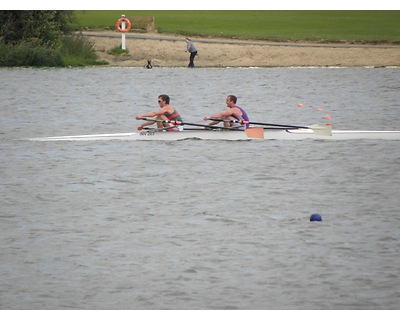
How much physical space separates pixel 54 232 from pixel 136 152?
338 inches

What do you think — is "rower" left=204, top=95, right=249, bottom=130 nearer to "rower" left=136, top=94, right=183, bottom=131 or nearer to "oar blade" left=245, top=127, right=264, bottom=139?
"oar blade" left=245, top=127, right=264, bottom=139

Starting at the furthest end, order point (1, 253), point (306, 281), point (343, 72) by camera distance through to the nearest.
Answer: point (343, 72) < point (1, 253) < point (306, 281)

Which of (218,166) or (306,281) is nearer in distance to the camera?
(306,281)

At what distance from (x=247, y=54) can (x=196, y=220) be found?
36.9m

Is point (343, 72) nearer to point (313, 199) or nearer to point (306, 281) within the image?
point (313, 199)

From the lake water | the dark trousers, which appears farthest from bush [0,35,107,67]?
the lake water

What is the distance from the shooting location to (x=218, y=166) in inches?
898

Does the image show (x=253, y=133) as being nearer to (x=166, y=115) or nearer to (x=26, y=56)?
(x=166, y=115)

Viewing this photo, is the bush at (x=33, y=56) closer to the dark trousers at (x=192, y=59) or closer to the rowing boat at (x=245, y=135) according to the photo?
the dark trousers at (x=192, y=59)

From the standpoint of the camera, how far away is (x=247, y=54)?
176 ft

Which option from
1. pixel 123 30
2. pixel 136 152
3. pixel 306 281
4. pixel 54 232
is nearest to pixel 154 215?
pixel 54 232

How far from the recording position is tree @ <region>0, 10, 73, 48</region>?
49594 millimetres

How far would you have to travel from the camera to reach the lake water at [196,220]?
13.5 m

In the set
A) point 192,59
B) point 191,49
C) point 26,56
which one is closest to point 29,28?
point 26,56
